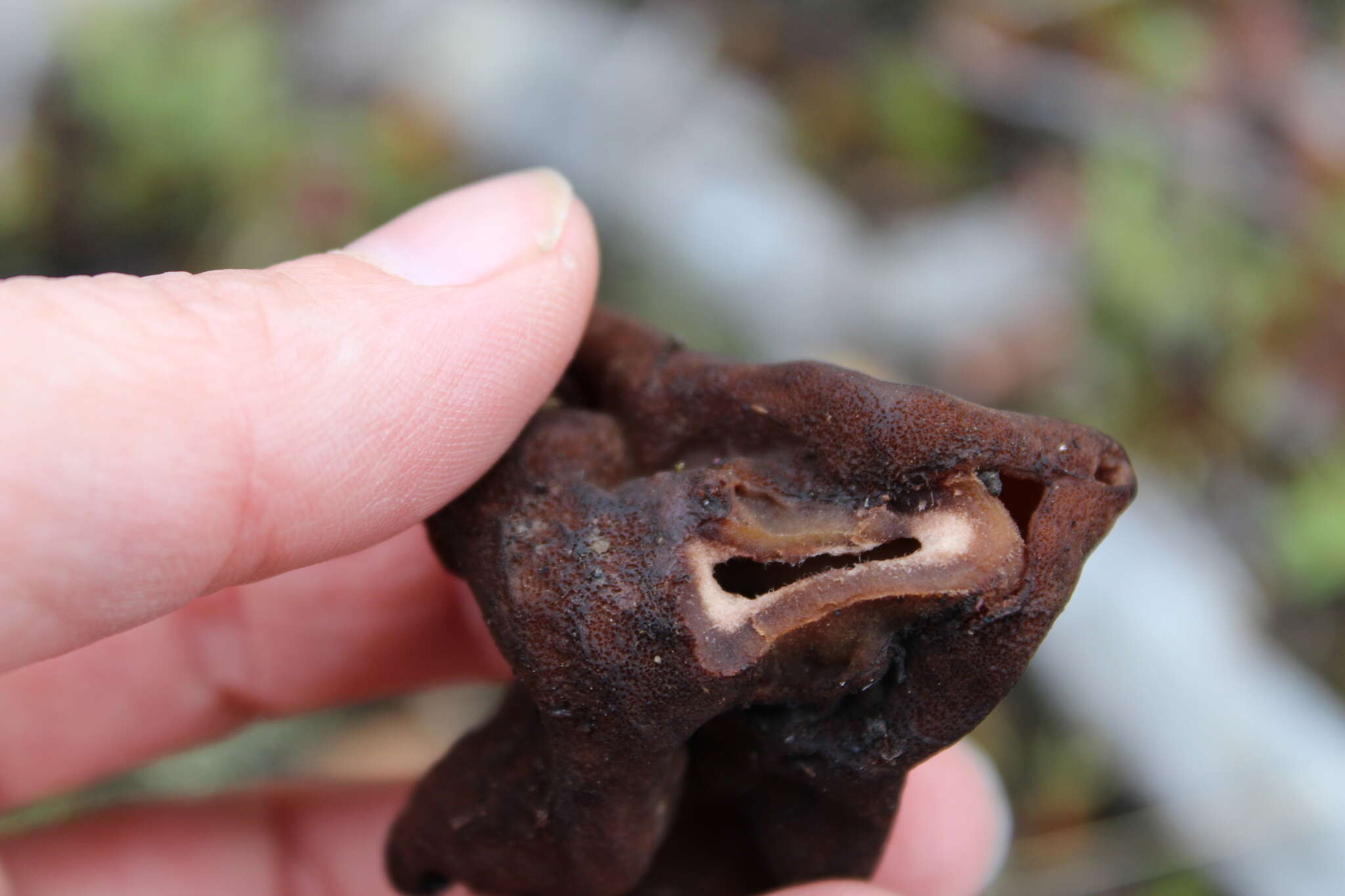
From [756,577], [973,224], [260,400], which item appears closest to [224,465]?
[260,400]

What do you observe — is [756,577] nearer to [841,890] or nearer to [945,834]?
[841,890]

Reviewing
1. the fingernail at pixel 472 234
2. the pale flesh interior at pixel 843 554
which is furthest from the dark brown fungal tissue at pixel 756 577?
the fingernail at pixel 472 234

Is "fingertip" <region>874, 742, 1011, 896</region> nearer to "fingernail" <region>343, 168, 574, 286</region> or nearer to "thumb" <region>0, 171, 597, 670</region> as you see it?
"thumb" <region>0, 171, 597, 670</region>

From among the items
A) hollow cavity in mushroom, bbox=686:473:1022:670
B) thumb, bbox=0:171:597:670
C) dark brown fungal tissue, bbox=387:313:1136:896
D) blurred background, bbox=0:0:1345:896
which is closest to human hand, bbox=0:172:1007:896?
thumb, bbox=0:171:597:670

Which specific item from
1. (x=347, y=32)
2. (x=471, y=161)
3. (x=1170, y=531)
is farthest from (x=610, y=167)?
(x=1170, y=531)

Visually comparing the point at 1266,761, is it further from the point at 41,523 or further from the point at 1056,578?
the point at 41,523

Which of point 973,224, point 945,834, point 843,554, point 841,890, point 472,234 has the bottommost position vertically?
point 945,834
